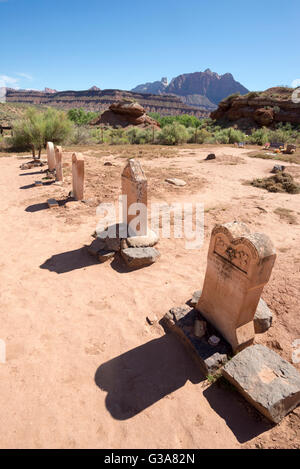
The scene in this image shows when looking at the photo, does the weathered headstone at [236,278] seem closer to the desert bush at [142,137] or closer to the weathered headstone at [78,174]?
the weathered headstone at [78,174]

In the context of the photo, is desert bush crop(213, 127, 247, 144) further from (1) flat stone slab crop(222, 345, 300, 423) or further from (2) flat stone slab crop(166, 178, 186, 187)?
(1) flat stone slab crop(222, 345, 300, 423)

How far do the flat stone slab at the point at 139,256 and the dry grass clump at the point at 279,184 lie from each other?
7.11 m

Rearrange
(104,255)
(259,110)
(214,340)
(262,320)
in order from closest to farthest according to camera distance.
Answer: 1. (214,340)
2. (262,320)
3. (104,255)
4. (259,110)

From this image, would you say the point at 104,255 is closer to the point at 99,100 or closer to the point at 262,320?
the point at 262,320

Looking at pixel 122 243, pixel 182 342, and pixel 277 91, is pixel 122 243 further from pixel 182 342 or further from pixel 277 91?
pixel 277 91

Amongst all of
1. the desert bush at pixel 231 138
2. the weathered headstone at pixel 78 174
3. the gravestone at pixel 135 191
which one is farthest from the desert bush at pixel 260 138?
the gravestone at pixel 135 191

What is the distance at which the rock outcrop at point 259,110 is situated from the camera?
31.3 metres

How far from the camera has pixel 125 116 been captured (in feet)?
142

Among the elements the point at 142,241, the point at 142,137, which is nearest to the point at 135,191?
the point at 142,241

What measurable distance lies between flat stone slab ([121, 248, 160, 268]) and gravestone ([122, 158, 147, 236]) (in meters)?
0.63

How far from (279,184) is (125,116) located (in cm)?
3819

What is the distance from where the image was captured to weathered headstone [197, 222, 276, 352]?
2938 millimetres

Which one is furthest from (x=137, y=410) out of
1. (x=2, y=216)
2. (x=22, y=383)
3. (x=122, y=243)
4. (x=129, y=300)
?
(x=2, y=216)

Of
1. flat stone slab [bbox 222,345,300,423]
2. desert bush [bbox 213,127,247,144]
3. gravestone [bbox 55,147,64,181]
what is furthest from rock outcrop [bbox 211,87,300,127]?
flat stone slab [bbox 222,345,300,423]
